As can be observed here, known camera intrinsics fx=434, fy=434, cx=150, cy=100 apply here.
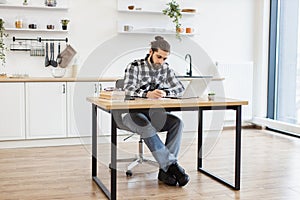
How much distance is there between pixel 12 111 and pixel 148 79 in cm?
186

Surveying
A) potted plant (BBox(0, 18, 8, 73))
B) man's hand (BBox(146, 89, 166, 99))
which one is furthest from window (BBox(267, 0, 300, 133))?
potted plant (BBox(0, 18, 8, 73))

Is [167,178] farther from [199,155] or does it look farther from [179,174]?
[199,155]

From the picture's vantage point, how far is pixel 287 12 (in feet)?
20.0

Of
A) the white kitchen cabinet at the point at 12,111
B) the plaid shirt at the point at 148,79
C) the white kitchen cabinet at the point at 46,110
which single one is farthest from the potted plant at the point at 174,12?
the white kitchen cabinet at the point at 12,111

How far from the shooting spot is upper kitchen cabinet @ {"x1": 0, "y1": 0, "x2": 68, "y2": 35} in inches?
207

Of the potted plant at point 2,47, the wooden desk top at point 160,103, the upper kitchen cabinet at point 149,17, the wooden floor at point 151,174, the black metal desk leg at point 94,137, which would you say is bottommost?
the wooden floor at point 151,174

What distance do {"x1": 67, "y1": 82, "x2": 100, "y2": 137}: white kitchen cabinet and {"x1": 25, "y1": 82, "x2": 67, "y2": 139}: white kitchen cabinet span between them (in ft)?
0.20

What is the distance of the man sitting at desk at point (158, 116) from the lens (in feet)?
11.4

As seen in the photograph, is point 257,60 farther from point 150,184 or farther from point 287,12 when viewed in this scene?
point 150,184

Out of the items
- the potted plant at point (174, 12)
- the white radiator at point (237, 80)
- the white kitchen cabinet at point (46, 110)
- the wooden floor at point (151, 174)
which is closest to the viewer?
the wooden floor at point (151, 174)

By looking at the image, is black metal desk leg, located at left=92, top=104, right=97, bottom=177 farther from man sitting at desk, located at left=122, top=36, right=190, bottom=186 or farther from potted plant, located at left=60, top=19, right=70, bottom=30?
potted plant, located at left=60, top=19, right=70, bottom=30

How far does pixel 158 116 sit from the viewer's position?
12.2ft

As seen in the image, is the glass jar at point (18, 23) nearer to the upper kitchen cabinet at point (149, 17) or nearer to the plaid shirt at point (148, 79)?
the upper kitchen cabinet at point (149, 17)

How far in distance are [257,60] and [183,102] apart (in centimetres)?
350
